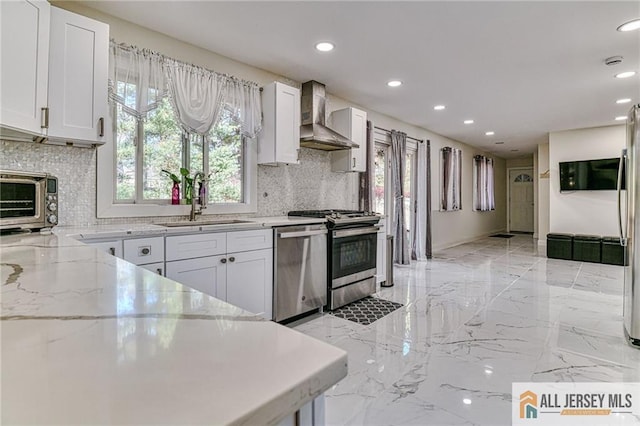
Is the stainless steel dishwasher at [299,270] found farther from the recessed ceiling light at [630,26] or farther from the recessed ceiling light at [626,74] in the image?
the recessed ceiling light at [626,74]

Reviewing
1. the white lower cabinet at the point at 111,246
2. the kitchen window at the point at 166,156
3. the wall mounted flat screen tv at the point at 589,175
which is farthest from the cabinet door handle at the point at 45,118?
the wall mounted flat screen tv at the point at 589,175

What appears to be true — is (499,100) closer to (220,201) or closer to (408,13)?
(408,13)

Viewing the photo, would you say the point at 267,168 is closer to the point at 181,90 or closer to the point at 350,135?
the point at 181,90

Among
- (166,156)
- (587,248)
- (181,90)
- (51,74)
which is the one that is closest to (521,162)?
(587,248)

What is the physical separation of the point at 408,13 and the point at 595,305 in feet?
11.3

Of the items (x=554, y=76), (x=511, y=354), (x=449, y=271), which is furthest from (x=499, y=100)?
(x=511, y=354)

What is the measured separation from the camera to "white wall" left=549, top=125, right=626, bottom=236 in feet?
20.0

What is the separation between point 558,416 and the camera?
176 centimetres

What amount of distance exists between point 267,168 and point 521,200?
9705mm

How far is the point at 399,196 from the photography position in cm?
552

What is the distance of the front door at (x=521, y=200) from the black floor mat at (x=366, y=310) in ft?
28.9

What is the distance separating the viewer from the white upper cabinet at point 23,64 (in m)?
1.74

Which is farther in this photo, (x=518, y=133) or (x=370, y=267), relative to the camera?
(x=518, y=133)

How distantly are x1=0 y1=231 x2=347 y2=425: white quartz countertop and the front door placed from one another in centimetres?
1171
